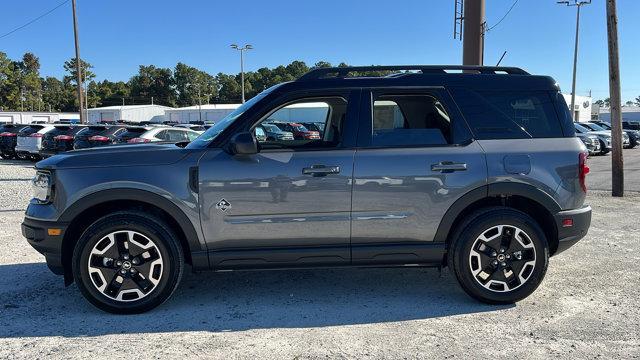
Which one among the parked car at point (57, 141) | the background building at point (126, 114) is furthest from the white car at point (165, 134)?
the background building at point (126, 114)

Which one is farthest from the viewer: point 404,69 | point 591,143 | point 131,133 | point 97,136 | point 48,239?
point 591,143

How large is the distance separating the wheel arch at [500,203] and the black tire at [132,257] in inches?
86.6

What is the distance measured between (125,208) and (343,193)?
1811mm

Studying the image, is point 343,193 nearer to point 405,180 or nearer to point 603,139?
point 405,180

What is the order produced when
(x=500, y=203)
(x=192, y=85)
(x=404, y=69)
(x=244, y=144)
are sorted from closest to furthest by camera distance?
(x=244, y=144) → (x=500, y=203) → (x=404, y=69) → (x=192, y=85)

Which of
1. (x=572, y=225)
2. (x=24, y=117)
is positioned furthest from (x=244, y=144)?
(x=24, y=117)

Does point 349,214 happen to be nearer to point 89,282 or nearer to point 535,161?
point 535,161

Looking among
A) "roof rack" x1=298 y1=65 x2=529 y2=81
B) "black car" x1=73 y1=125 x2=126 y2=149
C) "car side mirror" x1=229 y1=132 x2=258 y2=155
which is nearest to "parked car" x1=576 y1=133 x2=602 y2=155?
"black car" x1=73 y1=125 x2=126 y2=149

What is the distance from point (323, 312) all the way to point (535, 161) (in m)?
2.19

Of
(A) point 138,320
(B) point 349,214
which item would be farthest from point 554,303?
(A) point 138,320

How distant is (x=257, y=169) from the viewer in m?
4.11

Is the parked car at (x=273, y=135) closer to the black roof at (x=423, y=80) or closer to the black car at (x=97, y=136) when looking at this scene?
the black roof at (x=423, y=80)

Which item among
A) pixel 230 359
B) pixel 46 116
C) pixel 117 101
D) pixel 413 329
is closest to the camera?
pixel 230 359

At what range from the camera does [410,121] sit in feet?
14.6
